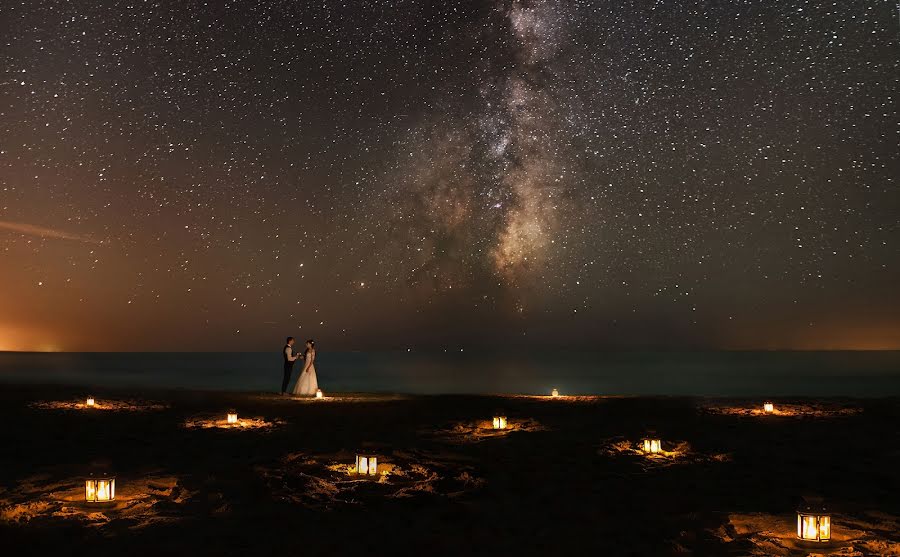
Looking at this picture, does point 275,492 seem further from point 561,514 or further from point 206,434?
point 206,434

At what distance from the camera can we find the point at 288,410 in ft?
58.5

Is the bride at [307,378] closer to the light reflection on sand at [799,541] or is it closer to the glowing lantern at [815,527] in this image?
the light reflection on sand at [799,541]

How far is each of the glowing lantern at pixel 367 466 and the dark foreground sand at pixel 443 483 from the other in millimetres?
256

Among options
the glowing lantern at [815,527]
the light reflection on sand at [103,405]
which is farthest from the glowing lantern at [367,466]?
the light reflection on sand at [103,405]

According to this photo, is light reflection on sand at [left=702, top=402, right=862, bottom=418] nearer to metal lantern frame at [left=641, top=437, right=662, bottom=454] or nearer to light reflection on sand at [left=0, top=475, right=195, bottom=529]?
metal lantern frame at [left=641, top=437, right=662, bottom=454]

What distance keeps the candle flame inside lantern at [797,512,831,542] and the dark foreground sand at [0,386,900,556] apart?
112 mm

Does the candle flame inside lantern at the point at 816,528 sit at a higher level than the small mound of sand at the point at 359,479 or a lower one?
higher

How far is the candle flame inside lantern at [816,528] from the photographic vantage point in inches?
262

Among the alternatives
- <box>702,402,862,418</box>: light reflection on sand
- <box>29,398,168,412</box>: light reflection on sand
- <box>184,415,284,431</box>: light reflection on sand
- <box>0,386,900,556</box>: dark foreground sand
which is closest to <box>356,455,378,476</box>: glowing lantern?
<box>0,386,900,556</box>: dark foreground sand

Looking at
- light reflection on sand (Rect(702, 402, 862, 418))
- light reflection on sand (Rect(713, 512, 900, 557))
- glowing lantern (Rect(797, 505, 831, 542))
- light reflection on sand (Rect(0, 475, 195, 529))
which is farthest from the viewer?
light reflection on sand (Rect(702, 402, 862, 418))

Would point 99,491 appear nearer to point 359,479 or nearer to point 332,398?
point 359,479

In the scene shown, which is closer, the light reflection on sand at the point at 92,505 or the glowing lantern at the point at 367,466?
the light reflection on sand at the point at 92,505

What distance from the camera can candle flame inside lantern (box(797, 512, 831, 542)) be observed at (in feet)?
21.9

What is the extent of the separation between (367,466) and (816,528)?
18.4ft
